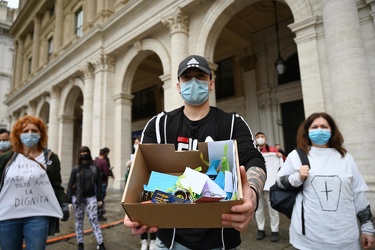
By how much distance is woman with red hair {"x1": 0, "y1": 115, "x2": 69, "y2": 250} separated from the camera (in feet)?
8.24

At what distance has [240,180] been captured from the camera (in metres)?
1.01

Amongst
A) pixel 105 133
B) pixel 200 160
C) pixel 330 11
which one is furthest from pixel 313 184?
pixel 105 133

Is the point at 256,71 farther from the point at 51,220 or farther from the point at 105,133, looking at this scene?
the point at 51,220

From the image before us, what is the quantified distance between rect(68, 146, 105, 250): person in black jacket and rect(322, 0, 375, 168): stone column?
228 inches

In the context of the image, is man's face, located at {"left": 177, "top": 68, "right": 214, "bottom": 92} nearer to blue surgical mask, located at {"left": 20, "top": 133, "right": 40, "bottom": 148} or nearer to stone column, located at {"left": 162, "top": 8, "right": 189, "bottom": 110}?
blue surgical mask, located at {"left": 20, "top": 133, "right": 40, "bottom": 148}

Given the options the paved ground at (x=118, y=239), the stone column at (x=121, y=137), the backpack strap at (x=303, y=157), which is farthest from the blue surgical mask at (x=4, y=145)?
the stone column at (x=121, y=137)

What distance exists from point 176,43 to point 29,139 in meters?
7.98

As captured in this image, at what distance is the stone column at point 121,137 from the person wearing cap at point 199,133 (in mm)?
11298

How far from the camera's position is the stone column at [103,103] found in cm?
1291

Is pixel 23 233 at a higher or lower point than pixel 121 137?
lower

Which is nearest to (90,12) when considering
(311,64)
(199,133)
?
(311,64)

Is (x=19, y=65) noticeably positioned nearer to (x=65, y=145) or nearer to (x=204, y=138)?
(x=65, y=145)

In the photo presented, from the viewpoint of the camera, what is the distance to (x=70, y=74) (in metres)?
16.0

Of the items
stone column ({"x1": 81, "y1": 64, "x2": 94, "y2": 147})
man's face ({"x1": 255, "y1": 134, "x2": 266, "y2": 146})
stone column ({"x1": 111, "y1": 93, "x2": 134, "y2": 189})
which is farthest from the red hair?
stone column ({"x1": 81, "y1": 64, "x2": 94, "y2": 147})
